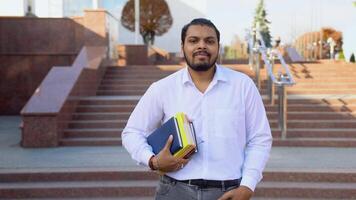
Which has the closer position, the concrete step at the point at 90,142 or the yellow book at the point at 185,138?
the yellow book at the point at 185,138

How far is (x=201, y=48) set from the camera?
101 inches

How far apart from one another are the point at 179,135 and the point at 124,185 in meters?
3.95

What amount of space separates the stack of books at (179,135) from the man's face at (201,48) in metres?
0.26

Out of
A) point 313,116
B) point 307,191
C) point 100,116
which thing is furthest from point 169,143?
point 313,116

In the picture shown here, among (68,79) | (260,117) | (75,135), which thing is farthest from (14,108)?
(260,117)

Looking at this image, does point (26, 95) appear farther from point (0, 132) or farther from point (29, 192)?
point (29, 192)

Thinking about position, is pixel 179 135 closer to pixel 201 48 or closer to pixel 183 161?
pixel 183 161

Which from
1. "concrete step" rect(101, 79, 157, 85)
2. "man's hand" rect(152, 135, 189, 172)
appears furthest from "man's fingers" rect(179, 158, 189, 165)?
"concrete step" rect(101, 79, 157, 85)

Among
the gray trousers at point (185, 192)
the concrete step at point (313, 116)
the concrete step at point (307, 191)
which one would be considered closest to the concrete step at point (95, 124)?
the concrete step at point (313, 116)

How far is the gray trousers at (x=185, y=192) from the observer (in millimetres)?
2549

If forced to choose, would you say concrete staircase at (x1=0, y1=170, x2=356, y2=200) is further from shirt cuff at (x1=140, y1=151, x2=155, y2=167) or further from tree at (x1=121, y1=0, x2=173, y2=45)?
tree at (x1=121, y1=0, x2=173, y2=45)

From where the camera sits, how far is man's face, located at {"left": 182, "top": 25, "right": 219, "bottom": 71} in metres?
2.57

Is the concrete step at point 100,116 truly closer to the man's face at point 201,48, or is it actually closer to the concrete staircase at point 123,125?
the concrete staircase at point 123,125

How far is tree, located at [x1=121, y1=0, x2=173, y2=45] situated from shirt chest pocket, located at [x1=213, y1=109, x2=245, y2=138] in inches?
989
